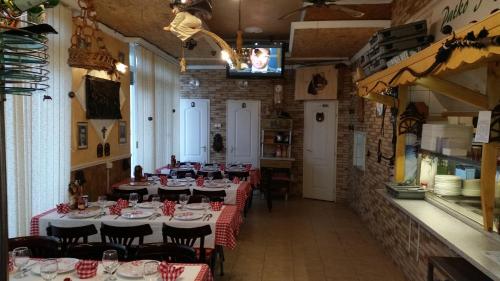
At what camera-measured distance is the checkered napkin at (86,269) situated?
2375mm

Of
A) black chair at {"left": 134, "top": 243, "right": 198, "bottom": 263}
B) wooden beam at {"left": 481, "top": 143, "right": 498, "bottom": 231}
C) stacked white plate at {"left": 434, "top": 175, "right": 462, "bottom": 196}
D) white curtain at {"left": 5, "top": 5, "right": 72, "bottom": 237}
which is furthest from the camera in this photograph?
white curtain at {"left": 5, "top": 5, "right": 72, "bottom": 237}

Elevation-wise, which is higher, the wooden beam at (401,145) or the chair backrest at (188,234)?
the wooden beam at (401,145)

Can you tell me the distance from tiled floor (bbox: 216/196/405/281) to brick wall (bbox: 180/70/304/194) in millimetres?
2222

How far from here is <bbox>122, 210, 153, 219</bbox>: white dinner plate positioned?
3760 mm

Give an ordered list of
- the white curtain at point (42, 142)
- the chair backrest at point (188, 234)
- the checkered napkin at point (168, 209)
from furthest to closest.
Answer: the checkered napkin at point (168, 209) → the white curtain at point (42, 142) → the chair backrest at point (188, 234)

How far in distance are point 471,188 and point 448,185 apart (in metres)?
0.22

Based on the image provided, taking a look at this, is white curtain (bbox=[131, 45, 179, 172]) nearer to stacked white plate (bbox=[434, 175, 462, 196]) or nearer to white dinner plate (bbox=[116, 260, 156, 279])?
white dinner plate (bbox=[116, 260, 156, 279])

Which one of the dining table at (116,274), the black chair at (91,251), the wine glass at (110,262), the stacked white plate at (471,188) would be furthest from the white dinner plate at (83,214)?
the stacked white plate at (471,188)

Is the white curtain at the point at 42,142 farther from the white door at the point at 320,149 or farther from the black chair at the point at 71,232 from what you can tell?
the white door at the point at 320,149

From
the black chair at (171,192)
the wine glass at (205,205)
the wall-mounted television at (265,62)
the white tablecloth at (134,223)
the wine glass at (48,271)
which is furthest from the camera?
the wall-mounted television at (265,62)

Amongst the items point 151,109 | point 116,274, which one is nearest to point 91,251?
point 116,274

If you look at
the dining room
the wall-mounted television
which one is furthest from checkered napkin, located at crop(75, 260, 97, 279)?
the wall-mounted television

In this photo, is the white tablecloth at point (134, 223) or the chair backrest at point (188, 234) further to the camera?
the white tablecloth at point (134, 223)

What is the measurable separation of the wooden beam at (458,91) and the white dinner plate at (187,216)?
7.92ft
